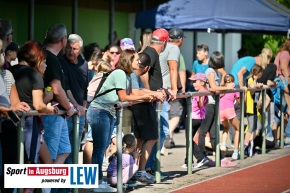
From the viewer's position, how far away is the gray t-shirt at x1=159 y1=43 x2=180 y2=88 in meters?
14.0

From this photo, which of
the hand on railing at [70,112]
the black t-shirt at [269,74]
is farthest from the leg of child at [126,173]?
the black t-shirt at [269,74]

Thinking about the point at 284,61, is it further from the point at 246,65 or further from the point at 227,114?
the point at 227,114

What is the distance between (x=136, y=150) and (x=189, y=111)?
1.45 metres

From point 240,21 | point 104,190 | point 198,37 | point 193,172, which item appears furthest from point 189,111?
point 198,37

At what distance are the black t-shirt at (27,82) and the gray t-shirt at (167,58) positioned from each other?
175 inches

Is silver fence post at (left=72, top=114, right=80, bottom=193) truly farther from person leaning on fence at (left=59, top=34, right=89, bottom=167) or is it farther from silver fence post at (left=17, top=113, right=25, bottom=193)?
silver fence post at (left=17, top=113, right=25, bottom=193)

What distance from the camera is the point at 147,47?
530 inches

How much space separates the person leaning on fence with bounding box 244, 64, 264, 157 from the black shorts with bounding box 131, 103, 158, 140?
173 inches

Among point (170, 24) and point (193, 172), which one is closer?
point (193, 172)

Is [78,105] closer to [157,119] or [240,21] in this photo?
[157,119]

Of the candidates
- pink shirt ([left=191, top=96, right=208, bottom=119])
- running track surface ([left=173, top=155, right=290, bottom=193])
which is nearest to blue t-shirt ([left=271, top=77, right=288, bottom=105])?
running track surface ([left=173, top=155, right=290, bottom=193])

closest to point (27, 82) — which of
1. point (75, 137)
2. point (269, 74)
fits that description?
point (75, 137)

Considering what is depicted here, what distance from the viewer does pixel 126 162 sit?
12.2 meters

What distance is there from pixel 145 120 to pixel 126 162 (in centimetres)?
78
